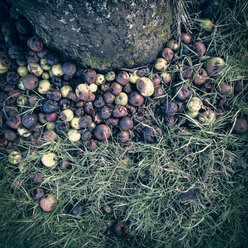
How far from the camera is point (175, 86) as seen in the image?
2521 millimetres

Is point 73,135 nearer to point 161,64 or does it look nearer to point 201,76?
point 161,64

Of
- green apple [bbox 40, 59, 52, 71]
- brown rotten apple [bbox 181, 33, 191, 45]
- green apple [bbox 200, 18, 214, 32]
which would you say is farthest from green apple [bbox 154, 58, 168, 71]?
green apple [bbox 40, 59, 52, 71]

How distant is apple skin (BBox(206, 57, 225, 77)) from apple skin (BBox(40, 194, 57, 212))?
257 cm

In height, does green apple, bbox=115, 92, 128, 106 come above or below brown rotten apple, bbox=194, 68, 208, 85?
below

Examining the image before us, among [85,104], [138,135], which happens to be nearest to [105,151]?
[138,135]


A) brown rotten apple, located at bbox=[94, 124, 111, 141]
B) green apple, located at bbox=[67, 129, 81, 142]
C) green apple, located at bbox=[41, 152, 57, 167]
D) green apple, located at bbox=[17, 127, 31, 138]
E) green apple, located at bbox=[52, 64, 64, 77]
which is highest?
green apple, located at bbox=[52, 64, 64, 77]

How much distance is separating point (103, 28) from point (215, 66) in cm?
140

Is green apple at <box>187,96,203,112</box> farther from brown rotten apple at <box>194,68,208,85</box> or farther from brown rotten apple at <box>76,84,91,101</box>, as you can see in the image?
brown rotten apple at <box>76,84,91,101</box>

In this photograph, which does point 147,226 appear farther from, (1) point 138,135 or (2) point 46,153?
(2) point 46,153

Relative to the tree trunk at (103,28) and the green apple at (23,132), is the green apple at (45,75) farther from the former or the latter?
the green apple at (23,132)

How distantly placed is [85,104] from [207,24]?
5.82 ft

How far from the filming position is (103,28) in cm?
203

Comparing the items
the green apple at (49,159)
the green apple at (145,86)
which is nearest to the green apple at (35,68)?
the green apple at (49,159)

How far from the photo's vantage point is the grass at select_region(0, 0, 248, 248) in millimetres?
2529
